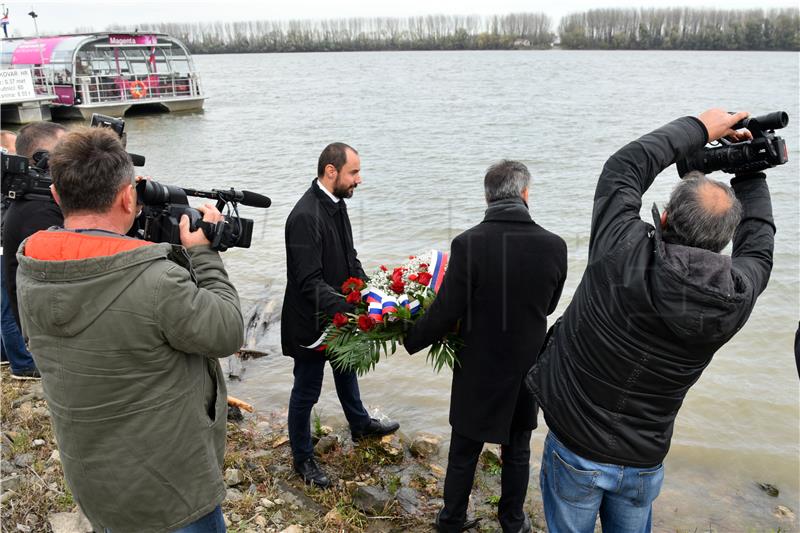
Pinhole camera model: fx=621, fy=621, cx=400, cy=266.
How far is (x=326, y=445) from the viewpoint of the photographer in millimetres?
4840

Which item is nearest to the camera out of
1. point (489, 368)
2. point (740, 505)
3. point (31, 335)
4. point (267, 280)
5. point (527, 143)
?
point (31, 335)

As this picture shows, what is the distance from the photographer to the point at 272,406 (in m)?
6.07

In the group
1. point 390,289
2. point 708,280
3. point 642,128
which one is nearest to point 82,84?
point 642,128

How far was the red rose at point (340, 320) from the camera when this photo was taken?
3.87 m

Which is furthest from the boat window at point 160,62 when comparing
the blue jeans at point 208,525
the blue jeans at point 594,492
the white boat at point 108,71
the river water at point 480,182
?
the blue jeans at point 594,492

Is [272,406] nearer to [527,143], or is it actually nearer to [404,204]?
[404,204]

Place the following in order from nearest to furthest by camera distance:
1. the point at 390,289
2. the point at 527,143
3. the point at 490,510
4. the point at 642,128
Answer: the point at 390,289
the point at 490,510
the point at 527,143
the point at 642,128

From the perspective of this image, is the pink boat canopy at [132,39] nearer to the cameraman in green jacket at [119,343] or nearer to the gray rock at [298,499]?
the gray rock at [298,499]

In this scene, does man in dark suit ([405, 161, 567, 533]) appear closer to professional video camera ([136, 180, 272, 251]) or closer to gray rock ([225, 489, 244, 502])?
professional video camera ([136, 180, 272, 251])

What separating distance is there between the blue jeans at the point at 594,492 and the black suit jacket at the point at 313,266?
1.69 m

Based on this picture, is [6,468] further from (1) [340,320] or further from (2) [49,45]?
(2) [49,45]

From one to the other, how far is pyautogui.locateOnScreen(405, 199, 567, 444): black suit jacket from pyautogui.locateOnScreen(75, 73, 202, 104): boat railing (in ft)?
104

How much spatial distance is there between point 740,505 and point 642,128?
21319mm

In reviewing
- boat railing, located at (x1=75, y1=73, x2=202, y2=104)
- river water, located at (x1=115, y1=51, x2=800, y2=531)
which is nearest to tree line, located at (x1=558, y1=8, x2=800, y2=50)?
river water, located at (x1=115, y1=51, x2=800, y2=531)
